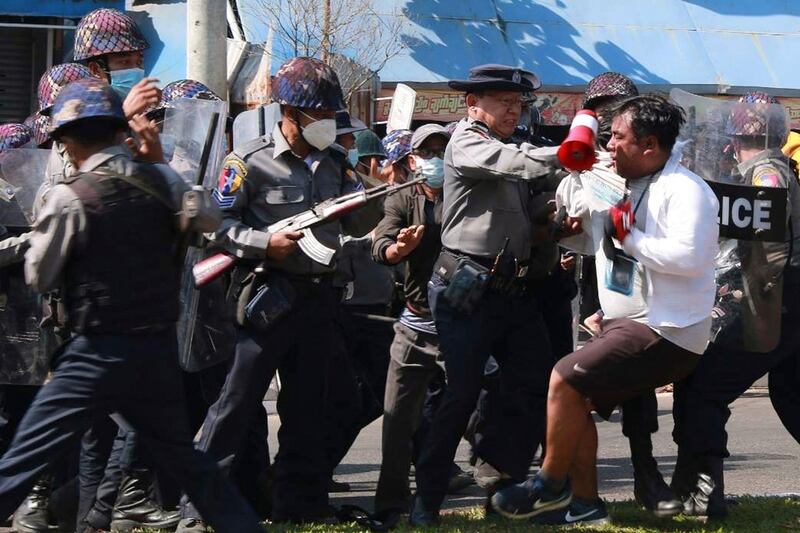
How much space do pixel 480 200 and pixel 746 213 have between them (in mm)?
1229

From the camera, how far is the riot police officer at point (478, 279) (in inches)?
251

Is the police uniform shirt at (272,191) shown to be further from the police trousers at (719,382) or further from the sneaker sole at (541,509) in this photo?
the police trousers at (719,382)

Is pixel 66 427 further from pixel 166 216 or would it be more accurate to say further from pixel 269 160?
pixel 269 160

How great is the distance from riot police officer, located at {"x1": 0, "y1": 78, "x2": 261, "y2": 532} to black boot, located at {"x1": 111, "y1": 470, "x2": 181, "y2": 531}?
136cm

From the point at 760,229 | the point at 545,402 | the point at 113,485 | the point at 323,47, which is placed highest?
the point at 323,47

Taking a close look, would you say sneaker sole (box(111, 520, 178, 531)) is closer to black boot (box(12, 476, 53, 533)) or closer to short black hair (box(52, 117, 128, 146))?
black boot (box(12, 476, 53, 533))

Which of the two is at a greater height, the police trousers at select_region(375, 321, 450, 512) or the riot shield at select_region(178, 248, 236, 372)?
the riot shield at select_region(178, 248, 236, 372)

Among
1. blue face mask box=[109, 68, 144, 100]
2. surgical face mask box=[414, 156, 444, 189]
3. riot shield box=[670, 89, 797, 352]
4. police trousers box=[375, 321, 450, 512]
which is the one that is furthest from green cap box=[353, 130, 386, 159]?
riot shield box=[670, 89, 797, 352]

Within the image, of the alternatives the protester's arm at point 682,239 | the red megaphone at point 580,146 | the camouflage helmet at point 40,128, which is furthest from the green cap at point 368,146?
the protester's arm at point 682,239

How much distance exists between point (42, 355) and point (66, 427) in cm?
159

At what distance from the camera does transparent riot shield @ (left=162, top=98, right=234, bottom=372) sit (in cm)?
632

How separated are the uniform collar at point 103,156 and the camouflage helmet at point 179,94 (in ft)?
4.02

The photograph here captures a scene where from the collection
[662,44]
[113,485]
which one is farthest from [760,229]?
[662,44]

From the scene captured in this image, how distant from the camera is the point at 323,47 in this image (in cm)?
1521
